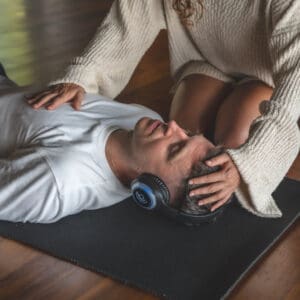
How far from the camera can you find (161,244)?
1306 millimetres

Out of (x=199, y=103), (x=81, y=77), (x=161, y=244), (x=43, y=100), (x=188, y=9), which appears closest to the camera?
(x=161, y=244)

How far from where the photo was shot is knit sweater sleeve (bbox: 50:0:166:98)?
1.64 metres

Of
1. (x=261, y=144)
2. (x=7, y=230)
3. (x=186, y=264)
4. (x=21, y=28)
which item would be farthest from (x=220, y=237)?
(x=21, y=28)

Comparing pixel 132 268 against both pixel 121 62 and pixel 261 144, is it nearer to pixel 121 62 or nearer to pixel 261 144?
pixel 261 144

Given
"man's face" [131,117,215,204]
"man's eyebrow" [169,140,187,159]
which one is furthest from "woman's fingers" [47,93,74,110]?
"man's eyebrow" [169,140,187,159]

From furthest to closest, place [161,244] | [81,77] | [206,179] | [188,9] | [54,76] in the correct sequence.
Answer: [54,76]
[188,9]
[81,77]
[161,244]
[206,179]

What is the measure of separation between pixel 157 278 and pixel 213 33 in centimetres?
78

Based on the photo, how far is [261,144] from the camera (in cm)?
127

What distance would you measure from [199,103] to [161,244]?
23.6 inches

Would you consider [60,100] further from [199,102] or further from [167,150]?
[199,102]

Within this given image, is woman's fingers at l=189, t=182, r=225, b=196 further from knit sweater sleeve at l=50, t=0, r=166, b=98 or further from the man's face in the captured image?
knit sweater sleeve at l=50, t=0, r=166, b=98

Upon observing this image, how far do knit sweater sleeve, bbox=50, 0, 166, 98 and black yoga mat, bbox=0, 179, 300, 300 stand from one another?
16.3 inches

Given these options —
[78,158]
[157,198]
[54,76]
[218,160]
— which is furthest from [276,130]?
[54,76]

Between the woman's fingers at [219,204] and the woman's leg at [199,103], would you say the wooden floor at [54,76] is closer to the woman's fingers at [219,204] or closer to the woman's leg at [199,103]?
the woman's fingers at [219,204]
